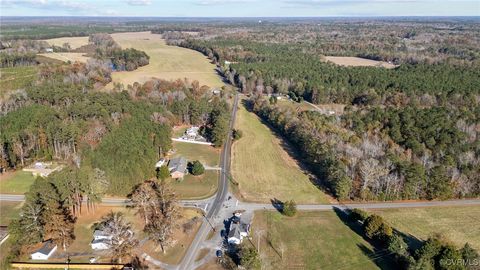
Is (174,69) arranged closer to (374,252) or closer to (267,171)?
(267,171)

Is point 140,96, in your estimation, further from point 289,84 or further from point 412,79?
point 412,79

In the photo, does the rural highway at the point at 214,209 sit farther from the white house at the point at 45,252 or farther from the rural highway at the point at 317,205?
the white house at the point at 45,252

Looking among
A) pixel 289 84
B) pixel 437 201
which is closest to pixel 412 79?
pixel 289 84

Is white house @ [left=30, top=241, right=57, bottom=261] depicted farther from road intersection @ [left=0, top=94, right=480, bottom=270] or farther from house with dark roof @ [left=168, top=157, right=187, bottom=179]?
house with dark roof @ [left=168, top=157, right=187, bottom=179]

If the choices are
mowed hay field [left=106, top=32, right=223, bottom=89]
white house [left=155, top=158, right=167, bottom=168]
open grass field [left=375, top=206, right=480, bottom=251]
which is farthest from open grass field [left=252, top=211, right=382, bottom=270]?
mowed hay field [left=106, top=32, right=223, bottom=89]

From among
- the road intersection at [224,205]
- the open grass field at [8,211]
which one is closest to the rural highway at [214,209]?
the road intersection at [224,205]

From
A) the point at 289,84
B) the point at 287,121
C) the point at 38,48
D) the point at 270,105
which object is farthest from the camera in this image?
the point at 38,48

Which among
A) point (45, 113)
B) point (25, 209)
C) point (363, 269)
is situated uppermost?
point (45, 113)
